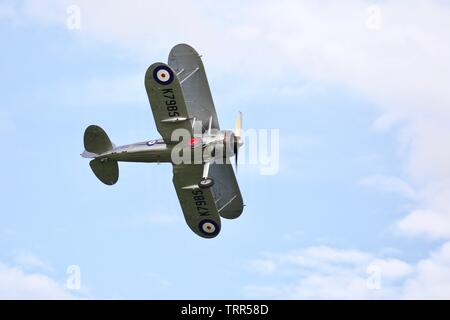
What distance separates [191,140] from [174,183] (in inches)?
89.1

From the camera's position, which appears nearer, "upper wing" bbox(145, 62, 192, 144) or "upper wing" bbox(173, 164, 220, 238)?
"upper wing" bbox(145, 62, 192, 144)

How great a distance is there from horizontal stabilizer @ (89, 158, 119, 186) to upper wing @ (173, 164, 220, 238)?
266cm

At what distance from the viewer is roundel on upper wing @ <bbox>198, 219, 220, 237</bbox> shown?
51.2 m

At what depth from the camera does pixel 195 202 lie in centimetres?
5094

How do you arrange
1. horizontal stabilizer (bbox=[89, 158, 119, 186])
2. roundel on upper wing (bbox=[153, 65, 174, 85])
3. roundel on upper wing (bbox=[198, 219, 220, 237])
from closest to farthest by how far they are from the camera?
roundel on upper wing (bbox=[153, 65, 174, 85]) → roundel on upper wing (bbox=[198, 219, 220, 237]) → horizontal stabilizer (bbox=[89, 158, 119, 186])

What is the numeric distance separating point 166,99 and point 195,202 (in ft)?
15.7

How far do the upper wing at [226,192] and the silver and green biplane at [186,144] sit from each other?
42mm

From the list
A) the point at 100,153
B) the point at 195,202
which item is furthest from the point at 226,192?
the point at 100,153

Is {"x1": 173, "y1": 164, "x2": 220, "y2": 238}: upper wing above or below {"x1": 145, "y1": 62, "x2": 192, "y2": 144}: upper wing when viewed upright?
below

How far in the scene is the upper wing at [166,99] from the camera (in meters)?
48.2

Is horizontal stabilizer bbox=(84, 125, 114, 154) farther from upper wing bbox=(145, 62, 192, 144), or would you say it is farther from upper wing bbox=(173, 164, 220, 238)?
upper wing bbox=(173, 164, 220, 238)

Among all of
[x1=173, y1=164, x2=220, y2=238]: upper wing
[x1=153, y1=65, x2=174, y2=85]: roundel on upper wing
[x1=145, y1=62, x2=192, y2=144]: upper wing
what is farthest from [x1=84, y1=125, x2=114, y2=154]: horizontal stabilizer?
[x1=153, y1=65, x2=174, y2=85]: roundel on upper wing

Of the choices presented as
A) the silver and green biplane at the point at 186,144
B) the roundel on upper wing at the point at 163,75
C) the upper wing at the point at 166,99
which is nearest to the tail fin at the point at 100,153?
the silver and green biplane at the point at 186,144

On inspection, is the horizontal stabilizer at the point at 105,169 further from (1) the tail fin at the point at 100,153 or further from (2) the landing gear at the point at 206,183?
(2) the landing gear at the point at 206,183
